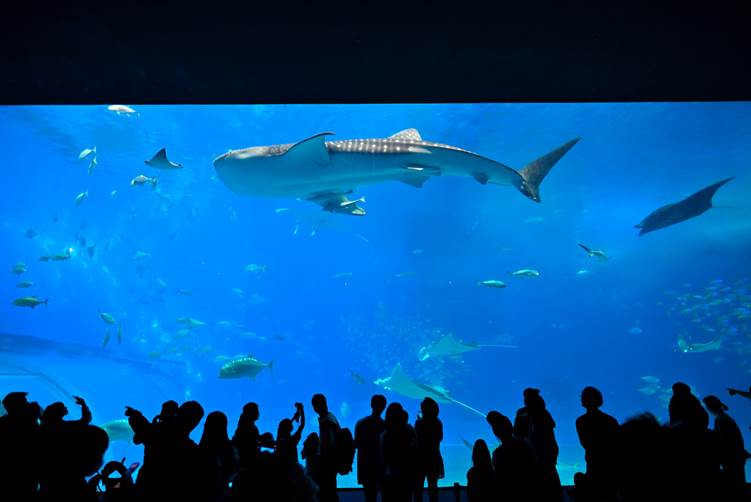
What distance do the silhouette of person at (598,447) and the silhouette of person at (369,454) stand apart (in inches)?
52.8

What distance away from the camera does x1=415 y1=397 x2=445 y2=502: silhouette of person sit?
2.75 metres

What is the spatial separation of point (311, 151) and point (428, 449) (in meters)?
3.91

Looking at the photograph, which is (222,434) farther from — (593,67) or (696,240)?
(696,240)

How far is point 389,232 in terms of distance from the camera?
1596 inches

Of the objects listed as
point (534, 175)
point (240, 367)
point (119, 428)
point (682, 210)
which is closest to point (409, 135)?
point (534, 175)

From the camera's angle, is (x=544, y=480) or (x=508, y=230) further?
(x=508, y=230)

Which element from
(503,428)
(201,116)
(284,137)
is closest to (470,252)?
(284,137)

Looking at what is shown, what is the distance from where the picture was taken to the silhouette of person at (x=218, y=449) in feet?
7.25

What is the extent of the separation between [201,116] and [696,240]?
4148 cm

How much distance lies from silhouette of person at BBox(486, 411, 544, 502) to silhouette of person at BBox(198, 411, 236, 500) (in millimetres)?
1532

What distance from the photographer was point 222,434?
7.62 feet

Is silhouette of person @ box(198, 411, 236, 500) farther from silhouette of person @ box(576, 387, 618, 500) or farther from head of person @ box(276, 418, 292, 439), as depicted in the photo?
silhouette of person @ box(576, 387, 618, 500)

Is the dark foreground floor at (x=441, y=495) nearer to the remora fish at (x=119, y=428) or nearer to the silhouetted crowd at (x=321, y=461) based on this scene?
the silhouetted crowd at (x=321, y=461)

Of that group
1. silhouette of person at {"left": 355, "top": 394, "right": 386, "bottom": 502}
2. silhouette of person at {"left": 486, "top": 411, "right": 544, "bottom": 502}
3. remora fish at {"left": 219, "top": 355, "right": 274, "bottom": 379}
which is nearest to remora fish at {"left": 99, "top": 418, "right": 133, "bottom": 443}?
remora fish at {"left": 219, "top": 355, "right": 274, "bottom": 379}
